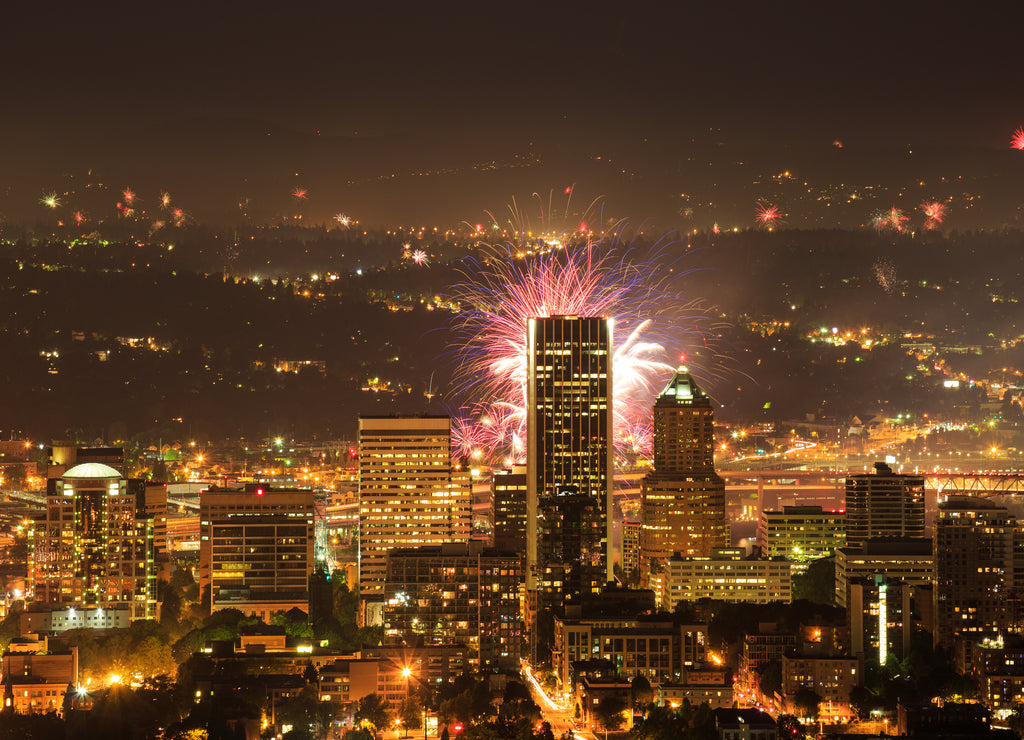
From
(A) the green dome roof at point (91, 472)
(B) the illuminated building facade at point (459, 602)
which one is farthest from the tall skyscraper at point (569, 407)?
(A) the green dome roof at point (91, 472)

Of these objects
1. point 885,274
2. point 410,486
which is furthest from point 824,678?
Answer: point 885,274

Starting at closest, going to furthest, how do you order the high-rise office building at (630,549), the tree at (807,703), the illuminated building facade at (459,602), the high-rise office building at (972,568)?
the tree at (807,703) < the illuminated building facade at (459,602) < the high-rise office building at (972,568) < the high-rise office building at (630,549)

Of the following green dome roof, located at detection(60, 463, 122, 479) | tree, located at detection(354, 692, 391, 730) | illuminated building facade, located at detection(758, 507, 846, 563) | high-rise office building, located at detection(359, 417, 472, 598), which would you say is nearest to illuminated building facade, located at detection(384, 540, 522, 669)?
tree, located at detection(354, 692, 391, 730)

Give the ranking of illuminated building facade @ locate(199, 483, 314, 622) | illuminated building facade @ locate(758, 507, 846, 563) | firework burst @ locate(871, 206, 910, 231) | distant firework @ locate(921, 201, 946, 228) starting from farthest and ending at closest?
firework burst @ locate(871, 206, 910, 231)
distant firework @ locate(921, 201, 946, 228)
illuminated building facade @ locate(758, 507, 846, 563)
illuminated building facade @ locate(199, 483, 314, 622)

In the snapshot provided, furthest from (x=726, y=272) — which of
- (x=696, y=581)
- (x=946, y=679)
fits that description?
(x=946, y=679)

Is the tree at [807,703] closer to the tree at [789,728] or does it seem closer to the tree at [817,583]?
the tree at [789,728]

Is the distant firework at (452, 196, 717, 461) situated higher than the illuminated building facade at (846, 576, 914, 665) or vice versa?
the distant firework at (452, 196, 717, 461)

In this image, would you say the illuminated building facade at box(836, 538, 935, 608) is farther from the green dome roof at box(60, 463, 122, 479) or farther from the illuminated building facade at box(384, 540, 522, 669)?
the green dome roof at box(60, 463, 122, 479)
